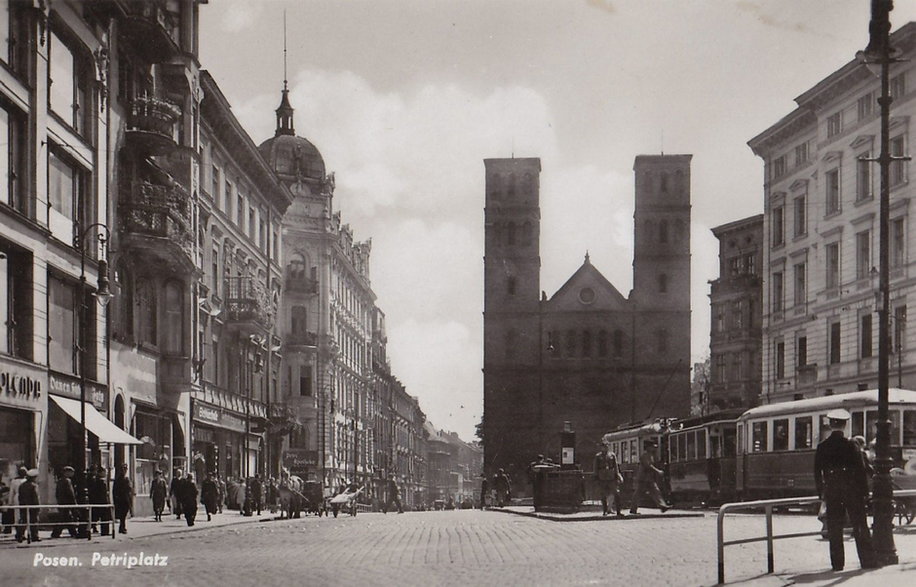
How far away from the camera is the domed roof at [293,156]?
73500 millimetres

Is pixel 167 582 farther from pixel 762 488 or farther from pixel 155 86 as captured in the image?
pixel 155 86

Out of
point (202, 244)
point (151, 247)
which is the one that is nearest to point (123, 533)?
point (151, 247)

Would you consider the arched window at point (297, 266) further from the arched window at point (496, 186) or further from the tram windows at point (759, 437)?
the tram windows at point (759, 437)

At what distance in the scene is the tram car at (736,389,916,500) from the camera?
1166 inches

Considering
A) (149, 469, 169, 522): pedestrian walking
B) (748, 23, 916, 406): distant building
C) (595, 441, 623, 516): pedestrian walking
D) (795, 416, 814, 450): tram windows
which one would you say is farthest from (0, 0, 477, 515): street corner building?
(748, 23, 916, 406): distant building

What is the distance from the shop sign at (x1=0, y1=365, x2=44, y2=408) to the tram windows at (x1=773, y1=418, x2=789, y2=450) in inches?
715

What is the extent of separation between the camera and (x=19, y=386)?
25891mm

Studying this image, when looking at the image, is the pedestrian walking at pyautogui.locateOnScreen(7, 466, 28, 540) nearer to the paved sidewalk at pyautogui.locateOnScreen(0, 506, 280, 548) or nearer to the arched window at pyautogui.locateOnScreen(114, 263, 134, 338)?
the paved sidewalk at pyautogui.locateOnScreen(0, 506, 280, 548)

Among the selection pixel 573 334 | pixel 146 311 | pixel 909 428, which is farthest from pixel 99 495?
pixel 573 334

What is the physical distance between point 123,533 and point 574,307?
217 feet

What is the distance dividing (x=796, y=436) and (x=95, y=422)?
1697 centimetres

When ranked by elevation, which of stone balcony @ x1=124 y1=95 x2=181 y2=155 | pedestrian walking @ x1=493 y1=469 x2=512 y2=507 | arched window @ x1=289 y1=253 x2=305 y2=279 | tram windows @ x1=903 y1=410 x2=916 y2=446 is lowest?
pedestrian walking @ x1=493 y1=469 x2=512 y2=507

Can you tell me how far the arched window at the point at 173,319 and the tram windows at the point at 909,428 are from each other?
2049cm

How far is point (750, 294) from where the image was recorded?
232 feet
